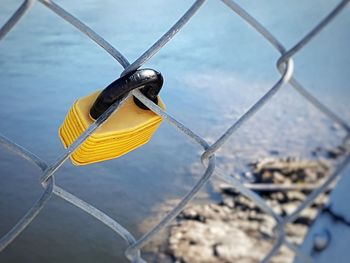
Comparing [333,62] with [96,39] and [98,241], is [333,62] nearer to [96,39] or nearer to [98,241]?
[98,241]

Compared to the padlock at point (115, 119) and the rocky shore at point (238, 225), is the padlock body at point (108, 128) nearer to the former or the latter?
the padlock at point (115, 119)

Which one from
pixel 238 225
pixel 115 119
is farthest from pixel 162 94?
pixel 115 119

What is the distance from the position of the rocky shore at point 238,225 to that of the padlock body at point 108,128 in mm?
1445

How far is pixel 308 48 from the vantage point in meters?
3.54

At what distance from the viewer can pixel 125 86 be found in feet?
1.37

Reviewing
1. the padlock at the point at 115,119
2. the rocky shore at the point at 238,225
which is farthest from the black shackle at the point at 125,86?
the rocky shore at the point at 238,225

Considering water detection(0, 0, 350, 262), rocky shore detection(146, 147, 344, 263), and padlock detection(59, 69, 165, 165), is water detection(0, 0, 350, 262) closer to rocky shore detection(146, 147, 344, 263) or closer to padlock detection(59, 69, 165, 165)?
rocky shore detection(146, 147, 344, 263)

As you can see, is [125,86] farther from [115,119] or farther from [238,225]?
[238,225]

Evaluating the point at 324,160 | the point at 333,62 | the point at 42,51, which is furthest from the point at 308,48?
the point at 42,51

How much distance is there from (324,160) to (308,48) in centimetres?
125

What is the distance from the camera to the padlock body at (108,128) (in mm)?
445

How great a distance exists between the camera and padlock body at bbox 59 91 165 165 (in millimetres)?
445

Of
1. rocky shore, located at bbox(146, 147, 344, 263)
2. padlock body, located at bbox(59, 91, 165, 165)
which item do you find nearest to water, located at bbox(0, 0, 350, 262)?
rocky shore, located at bbox(146, 147, 344, 263)

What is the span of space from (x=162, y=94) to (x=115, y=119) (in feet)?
7.30
